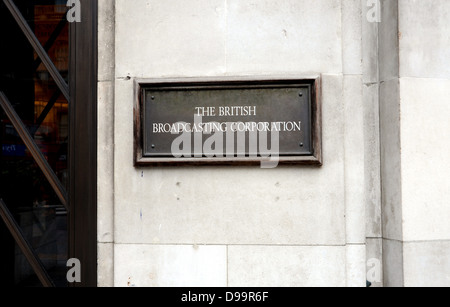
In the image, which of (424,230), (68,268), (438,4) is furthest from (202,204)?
(438,4)

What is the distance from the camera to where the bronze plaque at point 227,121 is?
3670 millimetres

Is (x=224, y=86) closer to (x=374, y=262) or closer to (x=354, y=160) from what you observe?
(x=354, y=160)

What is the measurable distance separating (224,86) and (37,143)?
2594mm

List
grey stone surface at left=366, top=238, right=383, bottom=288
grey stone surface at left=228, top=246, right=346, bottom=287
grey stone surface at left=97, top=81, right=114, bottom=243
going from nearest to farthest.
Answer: grey stone surface at left=228, top=246, right=346, bottom=287
grey stone surface at left=366, top=238, right=383, bottom=288
grey stone surface at left=97, top=81, right=114, bottom=243

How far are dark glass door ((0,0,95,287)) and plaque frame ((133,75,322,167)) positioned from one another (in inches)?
30.2

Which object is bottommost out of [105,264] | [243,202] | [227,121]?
[105,264]

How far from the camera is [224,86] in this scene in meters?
3.72

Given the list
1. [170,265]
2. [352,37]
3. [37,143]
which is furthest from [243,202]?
[37,143]

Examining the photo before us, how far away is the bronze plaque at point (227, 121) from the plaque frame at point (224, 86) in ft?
0.04

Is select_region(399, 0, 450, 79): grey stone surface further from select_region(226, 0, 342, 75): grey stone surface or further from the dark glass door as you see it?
the dark glass door

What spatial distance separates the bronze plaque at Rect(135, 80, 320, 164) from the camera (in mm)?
3670

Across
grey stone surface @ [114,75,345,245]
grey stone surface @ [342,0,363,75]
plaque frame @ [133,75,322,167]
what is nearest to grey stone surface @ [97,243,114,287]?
grey stone surface @ [114,75,345,245]

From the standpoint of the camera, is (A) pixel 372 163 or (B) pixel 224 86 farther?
(A) pixel 372 163
